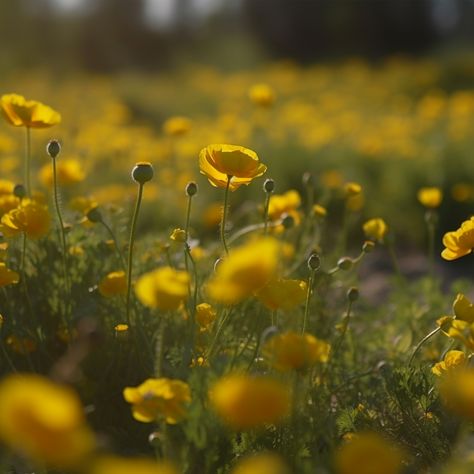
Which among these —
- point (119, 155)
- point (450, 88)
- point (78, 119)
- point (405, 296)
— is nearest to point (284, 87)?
point (450, 88)

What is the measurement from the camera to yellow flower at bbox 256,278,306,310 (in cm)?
188

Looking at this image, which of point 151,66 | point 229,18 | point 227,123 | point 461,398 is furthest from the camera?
point 229,18

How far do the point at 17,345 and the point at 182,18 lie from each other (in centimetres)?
2246

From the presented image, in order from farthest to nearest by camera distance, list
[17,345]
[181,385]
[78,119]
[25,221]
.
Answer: [78,119]
[17,345]
[25,221]
[181,385]

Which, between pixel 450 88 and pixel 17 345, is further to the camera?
pixel 450 88

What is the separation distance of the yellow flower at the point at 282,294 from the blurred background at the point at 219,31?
17.3m

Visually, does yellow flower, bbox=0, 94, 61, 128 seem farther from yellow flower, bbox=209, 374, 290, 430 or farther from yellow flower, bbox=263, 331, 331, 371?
yellow flower, bbox=209, 374, 290, 430

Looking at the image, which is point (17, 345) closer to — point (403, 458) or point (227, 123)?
point (403, 458)

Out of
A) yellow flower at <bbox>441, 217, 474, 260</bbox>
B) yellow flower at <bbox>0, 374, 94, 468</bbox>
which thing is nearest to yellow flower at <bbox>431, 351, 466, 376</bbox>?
yellow flower at <bbox>441, 217, 474, 260</bbox>

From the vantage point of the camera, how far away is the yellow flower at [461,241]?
7.03 ft

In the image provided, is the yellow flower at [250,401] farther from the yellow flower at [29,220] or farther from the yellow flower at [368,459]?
the yellow flower at [29,220]

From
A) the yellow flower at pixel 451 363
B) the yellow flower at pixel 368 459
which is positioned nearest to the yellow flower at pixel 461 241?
the yellow flower at pixel 451 363

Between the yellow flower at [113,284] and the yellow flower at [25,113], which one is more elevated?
the yellow flower at [25,113]

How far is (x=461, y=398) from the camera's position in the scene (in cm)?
122
